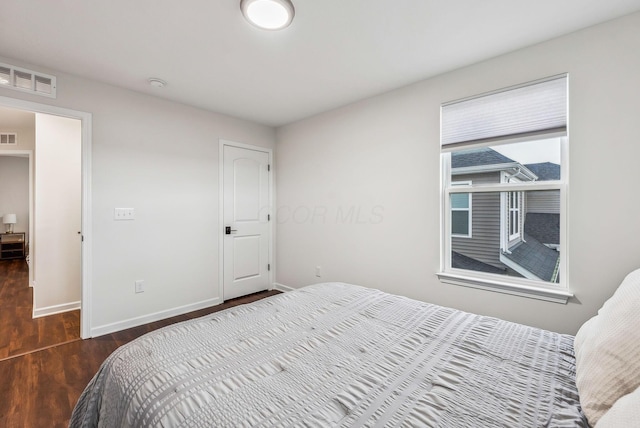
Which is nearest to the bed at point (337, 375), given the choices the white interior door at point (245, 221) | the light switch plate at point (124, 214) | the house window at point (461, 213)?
the house window at point (461, 213)

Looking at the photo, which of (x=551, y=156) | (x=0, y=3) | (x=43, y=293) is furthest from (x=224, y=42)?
(x=43, y=293)

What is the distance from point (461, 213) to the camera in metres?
2.49

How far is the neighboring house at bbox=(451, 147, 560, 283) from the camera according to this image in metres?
2.08

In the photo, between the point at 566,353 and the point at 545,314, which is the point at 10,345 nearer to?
the point at 566,353

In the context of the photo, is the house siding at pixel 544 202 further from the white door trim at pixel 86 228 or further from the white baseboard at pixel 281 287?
the white door trim at pixel 86 228

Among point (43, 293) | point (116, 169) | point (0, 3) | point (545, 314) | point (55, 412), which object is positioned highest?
point (0, 3)

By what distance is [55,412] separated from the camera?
167 cm

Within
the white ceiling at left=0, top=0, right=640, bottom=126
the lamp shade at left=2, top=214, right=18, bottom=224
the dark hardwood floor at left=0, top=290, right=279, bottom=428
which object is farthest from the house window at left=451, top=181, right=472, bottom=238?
the lamp shade at left=2, top=214, right=18, bottom=224

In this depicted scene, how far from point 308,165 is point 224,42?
5.96 ft

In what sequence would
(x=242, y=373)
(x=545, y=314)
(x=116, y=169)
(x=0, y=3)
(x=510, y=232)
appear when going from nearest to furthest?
(x=242, y=373) → (x=0, y=3) → (x=545, y=314) → (x=510, y=232) → (x=116, y=169)

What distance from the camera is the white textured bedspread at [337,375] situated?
833 millimetres

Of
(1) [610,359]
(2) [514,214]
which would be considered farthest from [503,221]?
(1) [610,359]

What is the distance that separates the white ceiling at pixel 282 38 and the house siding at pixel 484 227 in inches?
38.5

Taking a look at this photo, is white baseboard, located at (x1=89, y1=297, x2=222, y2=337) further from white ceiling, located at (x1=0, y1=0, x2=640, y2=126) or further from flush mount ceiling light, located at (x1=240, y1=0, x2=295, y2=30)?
flush mount ceiling light, located at (x1=240, y1=0, x2=295, y2=30)
